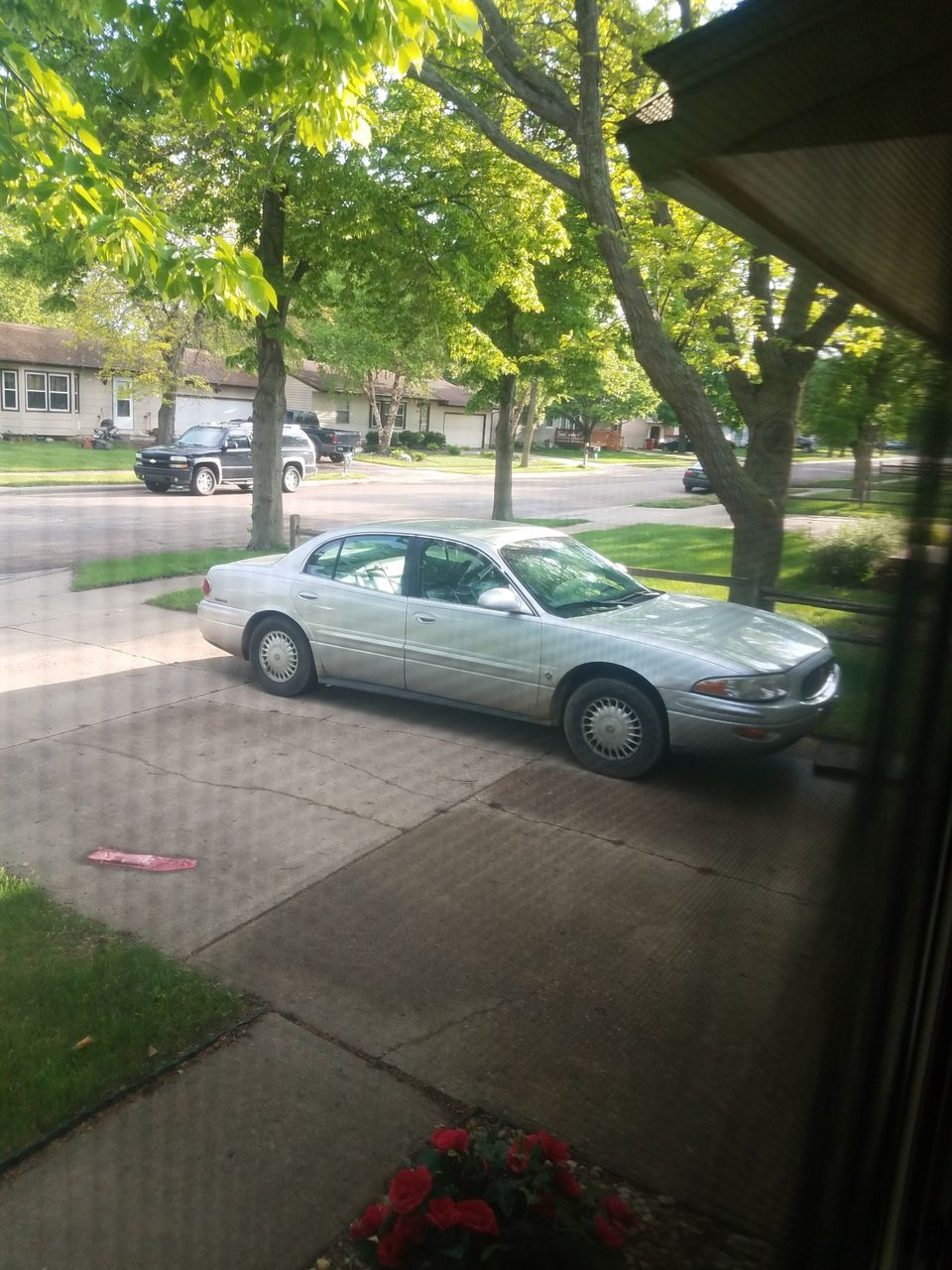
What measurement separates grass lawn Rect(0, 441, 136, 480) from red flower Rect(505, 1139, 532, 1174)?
1104 inches

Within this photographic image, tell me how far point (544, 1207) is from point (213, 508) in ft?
72.2

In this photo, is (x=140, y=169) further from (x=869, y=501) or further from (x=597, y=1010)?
(x=869, y=501)

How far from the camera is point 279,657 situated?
25.6 feet

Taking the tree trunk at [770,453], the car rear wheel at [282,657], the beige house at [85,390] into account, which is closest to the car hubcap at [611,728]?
the car rear wheel at [282,657]

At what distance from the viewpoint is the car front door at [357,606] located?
23.6ft

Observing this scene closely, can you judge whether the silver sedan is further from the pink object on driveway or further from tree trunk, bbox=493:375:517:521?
tree trunk, bbox=493:375:517:521

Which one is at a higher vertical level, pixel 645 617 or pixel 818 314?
pixel 818 314

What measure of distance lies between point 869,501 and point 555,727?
5.77 metres

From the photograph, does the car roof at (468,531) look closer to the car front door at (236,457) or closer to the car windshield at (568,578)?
the car windshield at (568,578)

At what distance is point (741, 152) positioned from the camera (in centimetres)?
156

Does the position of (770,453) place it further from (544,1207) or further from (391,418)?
(391,418)

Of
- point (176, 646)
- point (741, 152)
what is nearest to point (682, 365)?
point (176, 646)

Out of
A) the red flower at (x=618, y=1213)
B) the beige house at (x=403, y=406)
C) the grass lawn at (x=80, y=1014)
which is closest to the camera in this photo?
the red flower at (x=618, y=1213)

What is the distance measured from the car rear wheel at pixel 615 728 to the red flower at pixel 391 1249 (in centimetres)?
399
